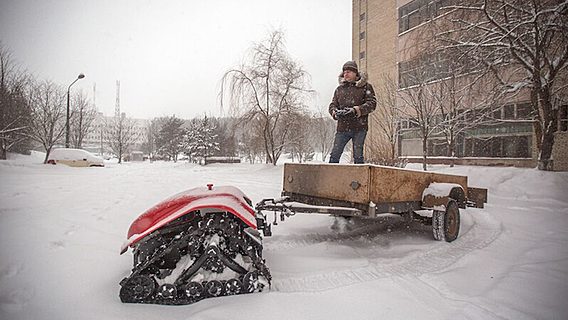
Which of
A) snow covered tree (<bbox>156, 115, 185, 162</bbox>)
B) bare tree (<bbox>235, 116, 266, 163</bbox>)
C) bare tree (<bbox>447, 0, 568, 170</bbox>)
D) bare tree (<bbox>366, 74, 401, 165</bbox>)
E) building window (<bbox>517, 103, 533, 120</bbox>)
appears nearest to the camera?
bare tree (<bbox>447, 0, 568, 170</bbox>)

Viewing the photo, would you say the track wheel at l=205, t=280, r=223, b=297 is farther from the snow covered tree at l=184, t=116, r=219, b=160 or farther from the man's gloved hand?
the snow covered tree at l=184, t=116, r=219, b=160

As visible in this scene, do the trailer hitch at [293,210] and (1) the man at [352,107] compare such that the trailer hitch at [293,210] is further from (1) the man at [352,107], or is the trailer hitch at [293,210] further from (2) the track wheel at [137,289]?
(1) the man at [352,107]

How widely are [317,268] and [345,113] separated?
2.09m

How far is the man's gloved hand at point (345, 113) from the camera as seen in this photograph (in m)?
3.59

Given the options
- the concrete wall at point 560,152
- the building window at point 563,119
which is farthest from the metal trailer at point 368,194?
the concrete wall at point 560,152

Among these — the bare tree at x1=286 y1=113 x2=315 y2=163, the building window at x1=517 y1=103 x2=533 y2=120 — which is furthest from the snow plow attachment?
the bare tree at x1=286 y1=113 x2=315 y2=163

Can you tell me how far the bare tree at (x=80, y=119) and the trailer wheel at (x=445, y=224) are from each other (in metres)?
6.24

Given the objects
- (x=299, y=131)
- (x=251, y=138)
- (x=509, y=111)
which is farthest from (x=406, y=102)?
(x=251, y=138)

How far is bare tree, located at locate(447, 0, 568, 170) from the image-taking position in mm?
5250

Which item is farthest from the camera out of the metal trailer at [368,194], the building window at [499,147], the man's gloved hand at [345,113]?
the building window at [499,147]

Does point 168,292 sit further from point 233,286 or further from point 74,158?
point 74,158

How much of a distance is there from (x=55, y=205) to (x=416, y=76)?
42.4 ft

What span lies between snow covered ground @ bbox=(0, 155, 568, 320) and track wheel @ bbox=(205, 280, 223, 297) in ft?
0.16

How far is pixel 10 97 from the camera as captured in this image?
7.34ft
